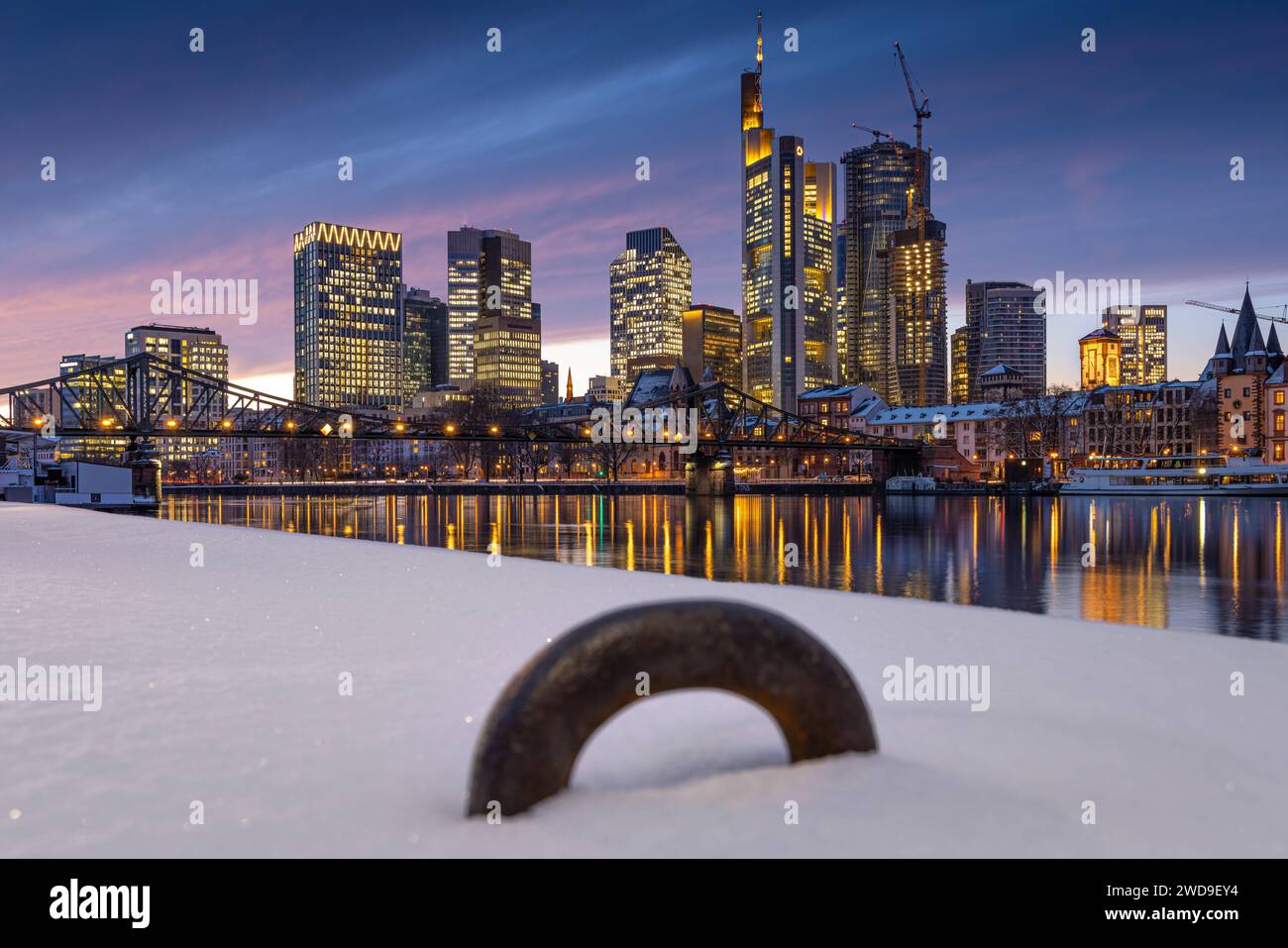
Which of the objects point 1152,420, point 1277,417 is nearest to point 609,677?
point 1277,417

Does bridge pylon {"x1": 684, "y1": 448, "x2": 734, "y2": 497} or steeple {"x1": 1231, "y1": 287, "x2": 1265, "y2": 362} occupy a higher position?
steeple {"x1": 1231, "y1": 287, "x2": 1265, "y2": 362}

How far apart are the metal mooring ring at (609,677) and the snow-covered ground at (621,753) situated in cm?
21

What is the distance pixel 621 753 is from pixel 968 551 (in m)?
33.4

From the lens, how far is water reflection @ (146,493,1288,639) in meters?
20.5

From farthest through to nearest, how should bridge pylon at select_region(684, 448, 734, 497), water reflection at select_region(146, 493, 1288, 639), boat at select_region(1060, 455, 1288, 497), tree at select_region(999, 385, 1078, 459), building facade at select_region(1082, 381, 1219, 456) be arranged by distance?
building facade at select_region(1082, 381, 1219, 456), tree at select_region(999, 385, 1078, 459), bridge pylon at select_region(684, 448, 734, 497), boat at select_region(1060, 455, 1288, 497), water reflection at select_region(146, 493, 1288, 639)

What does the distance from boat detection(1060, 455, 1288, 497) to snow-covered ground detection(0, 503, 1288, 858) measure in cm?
10542

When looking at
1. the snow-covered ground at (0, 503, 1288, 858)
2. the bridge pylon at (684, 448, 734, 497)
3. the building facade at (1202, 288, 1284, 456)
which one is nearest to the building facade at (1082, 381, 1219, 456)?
the building facade at (1202, 288, 1284, 456)

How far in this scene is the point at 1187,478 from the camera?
106m

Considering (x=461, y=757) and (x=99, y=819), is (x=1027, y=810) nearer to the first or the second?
(x=461, y=757)

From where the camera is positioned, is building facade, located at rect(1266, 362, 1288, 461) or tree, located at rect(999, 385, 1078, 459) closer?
building facade, located at rect(1266, 362, 1288, 461)

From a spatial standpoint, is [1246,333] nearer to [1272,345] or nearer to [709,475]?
[1272,345]

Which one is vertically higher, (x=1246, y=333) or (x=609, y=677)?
(x=1246, y=333)

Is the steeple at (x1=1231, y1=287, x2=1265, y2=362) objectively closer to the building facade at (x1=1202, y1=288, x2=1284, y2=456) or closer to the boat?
the building facade at (x1=1202, y1=288, x2=1284, y2=456)
